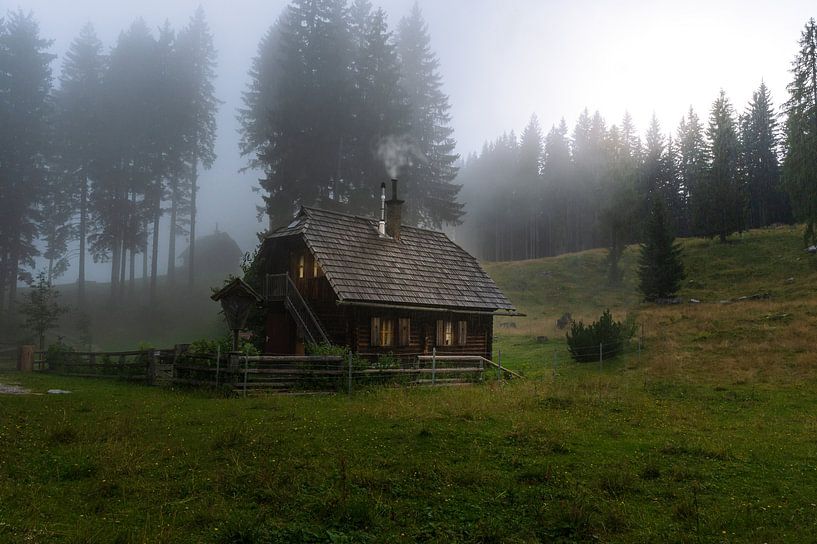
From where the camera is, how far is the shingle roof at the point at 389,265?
84.4 feet

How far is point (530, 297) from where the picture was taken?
61125 millimetres

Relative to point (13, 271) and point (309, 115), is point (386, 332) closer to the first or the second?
point (309, 115)

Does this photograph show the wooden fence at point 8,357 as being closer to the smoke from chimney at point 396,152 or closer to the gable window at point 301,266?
the gable window at point 301,266

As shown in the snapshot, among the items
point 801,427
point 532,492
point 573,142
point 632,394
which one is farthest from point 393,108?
point 573,142

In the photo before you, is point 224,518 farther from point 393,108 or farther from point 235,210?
point 235,210

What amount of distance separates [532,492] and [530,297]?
5337cm

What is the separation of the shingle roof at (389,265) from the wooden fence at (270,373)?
11.2 ft

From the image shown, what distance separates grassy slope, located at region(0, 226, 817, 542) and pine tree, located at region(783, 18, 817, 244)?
3209 centimetres

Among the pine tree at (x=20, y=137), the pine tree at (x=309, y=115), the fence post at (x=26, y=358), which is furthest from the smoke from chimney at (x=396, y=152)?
the fence post at (x=26, y=358)

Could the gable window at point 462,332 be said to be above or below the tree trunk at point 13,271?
below

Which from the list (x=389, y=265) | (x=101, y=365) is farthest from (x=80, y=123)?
(x=389, y=265)

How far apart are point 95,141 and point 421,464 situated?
49648mm

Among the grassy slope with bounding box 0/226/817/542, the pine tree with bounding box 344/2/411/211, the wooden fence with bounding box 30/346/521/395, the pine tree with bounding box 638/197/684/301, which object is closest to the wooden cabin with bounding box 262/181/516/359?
the wooden fence with bounding box 30/346/521/395

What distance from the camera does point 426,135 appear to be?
176ft
